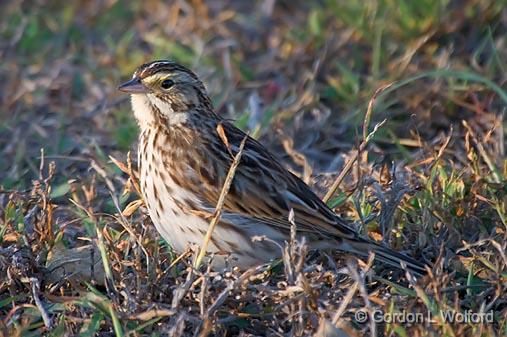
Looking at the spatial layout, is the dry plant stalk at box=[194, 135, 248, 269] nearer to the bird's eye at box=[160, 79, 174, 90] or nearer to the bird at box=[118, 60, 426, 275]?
the bird at box=[118, 60, 426, 275]

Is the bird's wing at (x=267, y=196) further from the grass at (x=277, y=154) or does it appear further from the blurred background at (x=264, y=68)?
the blurred background at (x=264, y=68)

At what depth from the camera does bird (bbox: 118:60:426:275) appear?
4207mm

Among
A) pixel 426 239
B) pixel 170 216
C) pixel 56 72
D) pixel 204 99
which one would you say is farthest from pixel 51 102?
pixel 426 239

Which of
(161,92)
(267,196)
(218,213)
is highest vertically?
(161,92)

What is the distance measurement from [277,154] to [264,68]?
987mm

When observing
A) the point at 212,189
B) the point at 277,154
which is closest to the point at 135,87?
the point at 212,189

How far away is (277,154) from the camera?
18.6ft

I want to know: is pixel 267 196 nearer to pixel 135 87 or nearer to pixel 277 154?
pixel 135 87

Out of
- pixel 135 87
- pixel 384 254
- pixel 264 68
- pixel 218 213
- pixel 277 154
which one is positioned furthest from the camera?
pixel 264 68

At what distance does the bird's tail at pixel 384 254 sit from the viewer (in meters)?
4.10

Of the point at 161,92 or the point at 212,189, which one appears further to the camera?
the point at 161,92

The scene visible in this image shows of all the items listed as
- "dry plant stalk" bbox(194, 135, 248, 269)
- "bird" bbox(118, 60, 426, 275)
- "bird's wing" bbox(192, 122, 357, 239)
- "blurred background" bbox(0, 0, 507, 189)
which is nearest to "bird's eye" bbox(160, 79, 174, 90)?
"bird" bbox(118, 60, 426, 275)

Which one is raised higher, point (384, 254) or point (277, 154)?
point (384, 254)

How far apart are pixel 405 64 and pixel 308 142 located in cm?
78
